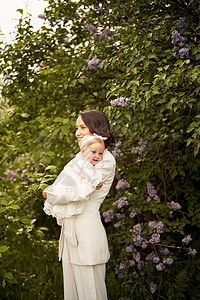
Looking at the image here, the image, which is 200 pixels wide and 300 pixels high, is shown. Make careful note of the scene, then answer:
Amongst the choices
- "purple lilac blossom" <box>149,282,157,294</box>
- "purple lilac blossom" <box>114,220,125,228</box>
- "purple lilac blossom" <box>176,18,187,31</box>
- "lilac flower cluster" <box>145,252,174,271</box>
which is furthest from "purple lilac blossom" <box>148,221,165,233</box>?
"purple lilac blossom" <box>176,18,187,31</box>

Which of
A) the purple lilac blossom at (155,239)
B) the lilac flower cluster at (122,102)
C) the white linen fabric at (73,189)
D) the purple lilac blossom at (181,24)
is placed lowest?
the purple lilac blossom at (155,239)

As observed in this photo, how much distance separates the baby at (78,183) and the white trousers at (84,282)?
Answer: 42cm

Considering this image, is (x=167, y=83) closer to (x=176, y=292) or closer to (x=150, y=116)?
(x=150, y=116)

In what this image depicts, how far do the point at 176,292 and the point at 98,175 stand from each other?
1.78 m

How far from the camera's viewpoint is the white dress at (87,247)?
2209 millimetres

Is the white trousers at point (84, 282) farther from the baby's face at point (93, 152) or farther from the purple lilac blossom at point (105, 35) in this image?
the purple lilac blossom at point (105, 35)

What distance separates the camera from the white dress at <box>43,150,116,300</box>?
221cm

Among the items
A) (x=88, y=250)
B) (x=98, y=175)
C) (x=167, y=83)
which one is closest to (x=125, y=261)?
(x=88, y=250)

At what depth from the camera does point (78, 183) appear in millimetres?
2145

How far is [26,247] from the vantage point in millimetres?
4688

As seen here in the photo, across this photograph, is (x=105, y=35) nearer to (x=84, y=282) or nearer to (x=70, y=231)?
(x=70, y=231)

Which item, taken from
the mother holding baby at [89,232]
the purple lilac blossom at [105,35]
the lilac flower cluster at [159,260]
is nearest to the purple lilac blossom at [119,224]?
the lilac flower cluster at [159,260]

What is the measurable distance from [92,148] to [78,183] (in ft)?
0.79

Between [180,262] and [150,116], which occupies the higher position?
[150,116]
